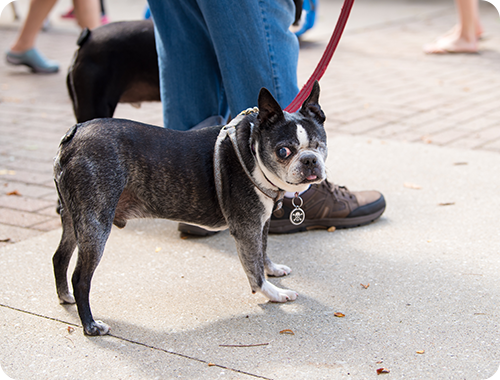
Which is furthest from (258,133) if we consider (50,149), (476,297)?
(50,149)

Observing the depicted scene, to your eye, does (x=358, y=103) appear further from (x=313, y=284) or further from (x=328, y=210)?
(x=313, y=284)

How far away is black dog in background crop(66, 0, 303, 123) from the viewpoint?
397 centimetres

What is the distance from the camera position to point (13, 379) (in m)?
2.34

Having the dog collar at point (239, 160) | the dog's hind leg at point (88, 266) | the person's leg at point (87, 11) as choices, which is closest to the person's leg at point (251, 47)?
the dog collar at point (239, 160)

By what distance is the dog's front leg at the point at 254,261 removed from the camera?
2832mm

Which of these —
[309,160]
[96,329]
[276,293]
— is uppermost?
[309,160]

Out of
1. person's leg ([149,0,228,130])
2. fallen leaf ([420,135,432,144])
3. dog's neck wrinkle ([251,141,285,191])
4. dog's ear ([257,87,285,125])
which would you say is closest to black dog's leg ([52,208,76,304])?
dog's neck wrinkle ([251,141,285,191])

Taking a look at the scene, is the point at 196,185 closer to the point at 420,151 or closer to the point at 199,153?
the point at 199,153

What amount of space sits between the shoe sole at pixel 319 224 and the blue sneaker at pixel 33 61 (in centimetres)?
609

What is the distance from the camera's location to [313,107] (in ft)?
8.92

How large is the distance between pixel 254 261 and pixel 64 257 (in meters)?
0.94

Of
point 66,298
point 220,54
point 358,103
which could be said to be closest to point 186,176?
point 66,298

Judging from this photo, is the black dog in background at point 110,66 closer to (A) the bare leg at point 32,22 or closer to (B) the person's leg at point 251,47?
(B) the person's leg at point 251,47

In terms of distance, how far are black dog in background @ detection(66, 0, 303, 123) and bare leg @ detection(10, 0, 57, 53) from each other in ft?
13.8
